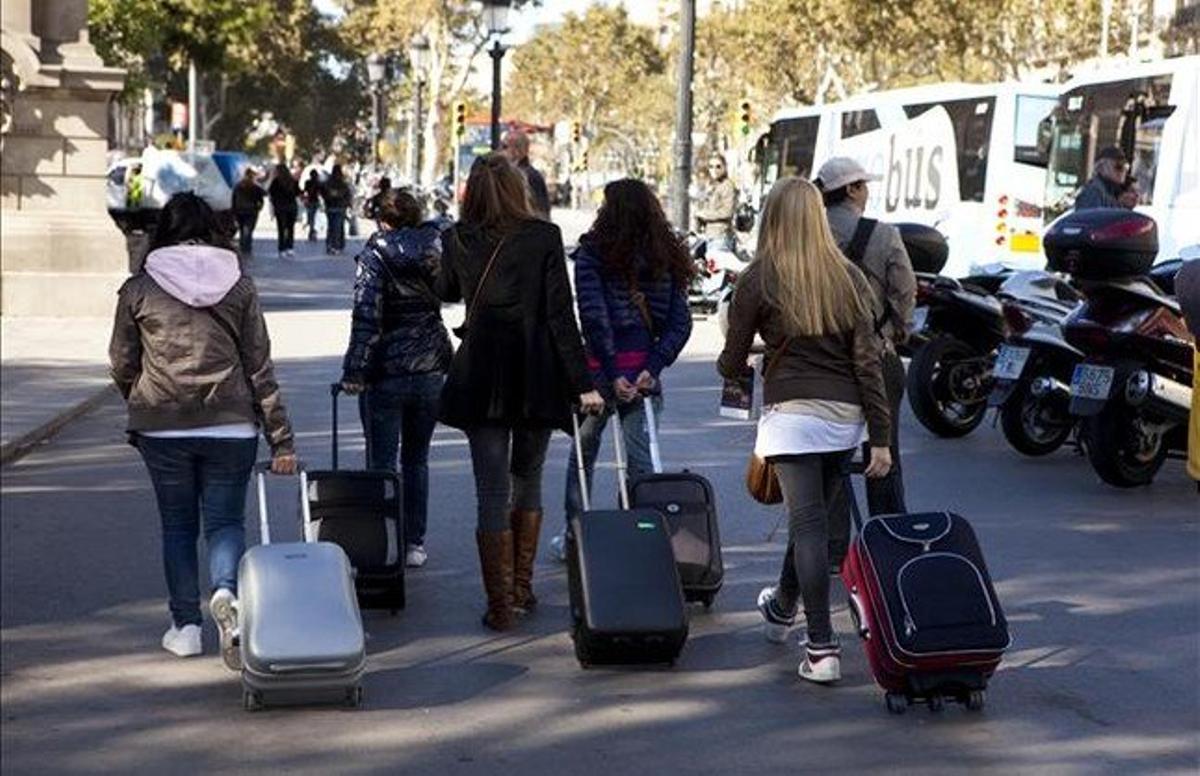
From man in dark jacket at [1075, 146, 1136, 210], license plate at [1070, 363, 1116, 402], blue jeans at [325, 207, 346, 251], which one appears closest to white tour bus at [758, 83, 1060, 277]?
blue jeans at [325, 207, 346, 251]

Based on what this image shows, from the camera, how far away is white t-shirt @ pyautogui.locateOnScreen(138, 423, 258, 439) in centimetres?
841

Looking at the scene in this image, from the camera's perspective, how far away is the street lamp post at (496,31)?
34.1 m

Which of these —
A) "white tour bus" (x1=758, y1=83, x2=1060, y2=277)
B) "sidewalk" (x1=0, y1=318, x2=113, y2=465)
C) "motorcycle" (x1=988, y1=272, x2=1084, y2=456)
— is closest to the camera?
"motorcycle" (x1=988, y1=272, x2=1084, y2=456)

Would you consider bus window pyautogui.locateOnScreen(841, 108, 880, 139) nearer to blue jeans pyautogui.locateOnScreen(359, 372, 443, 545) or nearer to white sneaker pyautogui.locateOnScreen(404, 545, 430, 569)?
white sneaker pyautogui.locateOnScreen(404, 545, 430, 569)

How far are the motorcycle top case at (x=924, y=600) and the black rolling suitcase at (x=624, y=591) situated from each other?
67cm

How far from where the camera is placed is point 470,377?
9.02 metres

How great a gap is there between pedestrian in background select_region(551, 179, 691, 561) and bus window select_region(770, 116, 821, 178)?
33290mm

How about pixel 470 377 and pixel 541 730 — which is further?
pixel 470 377

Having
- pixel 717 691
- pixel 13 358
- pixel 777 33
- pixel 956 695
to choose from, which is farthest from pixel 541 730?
pixel 777 33

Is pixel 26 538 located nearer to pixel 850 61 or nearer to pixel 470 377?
pixel 470 377

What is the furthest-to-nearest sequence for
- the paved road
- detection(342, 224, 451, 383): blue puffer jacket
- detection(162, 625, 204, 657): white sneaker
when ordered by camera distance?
detection(342, 224, 451, 383): blue puffer jacket
detection(162, 625, 204, 657): white sneaker
the paved road

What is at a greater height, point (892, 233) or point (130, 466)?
point (892, 233)

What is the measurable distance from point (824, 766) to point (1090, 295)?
7364 mm

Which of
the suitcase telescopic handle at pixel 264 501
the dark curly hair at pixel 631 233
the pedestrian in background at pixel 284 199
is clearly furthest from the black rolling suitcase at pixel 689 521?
the pedestrian in background at pixel 284 199
